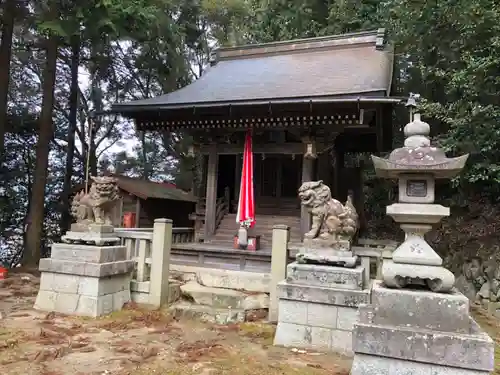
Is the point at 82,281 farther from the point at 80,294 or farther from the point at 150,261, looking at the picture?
the point at 150,261

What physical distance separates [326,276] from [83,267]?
3.59 meters

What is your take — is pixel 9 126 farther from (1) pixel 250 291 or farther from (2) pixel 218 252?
(1) pixel 250 291

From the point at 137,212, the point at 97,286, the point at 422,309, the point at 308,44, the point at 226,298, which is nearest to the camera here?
the point at 422,309

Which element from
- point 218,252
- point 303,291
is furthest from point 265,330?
point 218,252

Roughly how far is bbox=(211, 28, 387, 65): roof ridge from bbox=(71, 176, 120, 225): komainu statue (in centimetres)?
845

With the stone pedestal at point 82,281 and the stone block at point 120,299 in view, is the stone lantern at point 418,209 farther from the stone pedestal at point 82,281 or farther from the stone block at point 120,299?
the stone block at point 120,299

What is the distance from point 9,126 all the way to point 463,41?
14.8 meters

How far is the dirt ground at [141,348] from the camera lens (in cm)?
396

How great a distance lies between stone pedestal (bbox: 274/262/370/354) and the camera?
15.2 ft

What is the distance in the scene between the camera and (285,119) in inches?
339

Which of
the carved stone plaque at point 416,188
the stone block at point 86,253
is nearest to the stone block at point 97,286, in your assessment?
the stone block at point 86,253

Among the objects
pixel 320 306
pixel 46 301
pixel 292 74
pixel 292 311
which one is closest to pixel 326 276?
pixel 320 306

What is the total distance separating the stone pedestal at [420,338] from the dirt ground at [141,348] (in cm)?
106

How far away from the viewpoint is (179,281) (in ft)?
24.6
